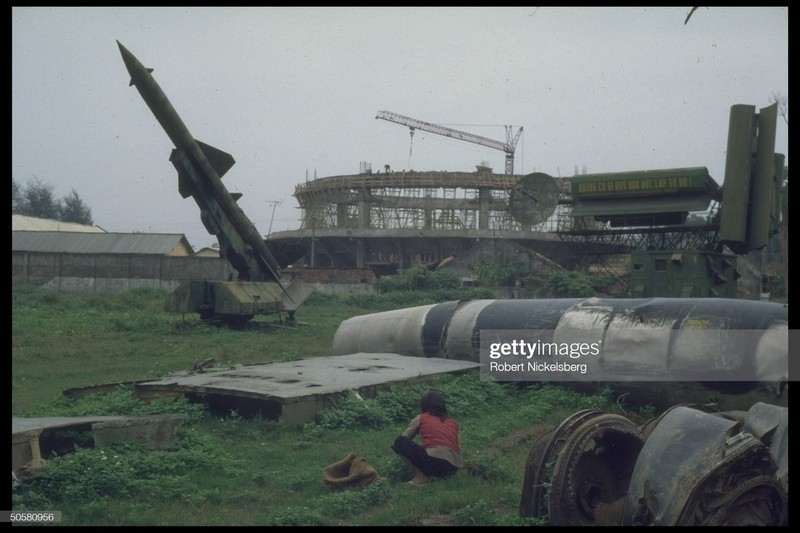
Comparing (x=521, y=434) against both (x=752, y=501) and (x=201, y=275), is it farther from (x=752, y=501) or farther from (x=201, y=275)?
(x=201, y=275)

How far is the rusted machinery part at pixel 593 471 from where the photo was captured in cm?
569

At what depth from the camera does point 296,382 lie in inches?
429

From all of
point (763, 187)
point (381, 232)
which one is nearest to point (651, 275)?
point (763, 187)

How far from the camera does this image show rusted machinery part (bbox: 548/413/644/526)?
5691 millimetres

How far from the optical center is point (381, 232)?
5322cm

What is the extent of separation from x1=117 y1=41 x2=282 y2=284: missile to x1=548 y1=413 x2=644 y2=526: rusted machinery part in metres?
17.3

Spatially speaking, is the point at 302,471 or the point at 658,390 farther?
the point at 658,390

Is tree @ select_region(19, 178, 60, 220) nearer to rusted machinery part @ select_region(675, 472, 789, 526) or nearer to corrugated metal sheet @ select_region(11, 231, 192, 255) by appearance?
corrugated metal sheet @ select_region(11, 231, 192, 255)

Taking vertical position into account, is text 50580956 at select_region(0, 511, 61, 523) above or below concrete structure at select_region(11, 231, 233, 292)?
below

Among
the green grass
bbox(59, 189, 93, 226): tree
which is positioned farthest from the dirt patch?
bbox(59, 189, 93, 226): tree

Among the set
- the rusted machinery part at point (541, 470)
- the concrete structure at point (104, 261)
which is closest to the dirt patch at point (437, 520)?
the rusted machinery part at point (541, 470)
